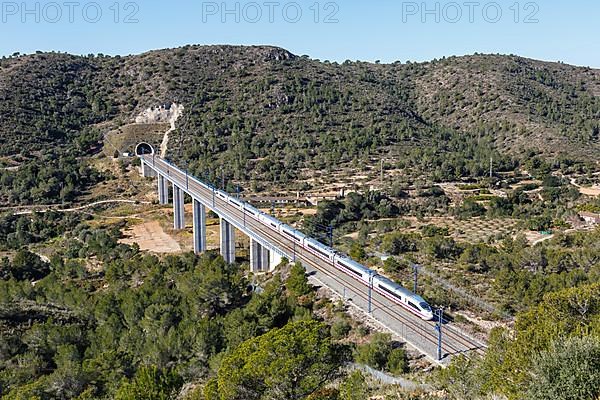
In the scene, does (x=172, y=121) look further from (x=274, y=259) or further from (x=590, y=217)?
(x=590, y=217)

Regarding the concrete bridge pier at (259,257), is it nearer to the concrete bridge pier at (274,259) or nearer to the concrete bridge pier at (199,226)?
the concrete bridge pier at (274,259)

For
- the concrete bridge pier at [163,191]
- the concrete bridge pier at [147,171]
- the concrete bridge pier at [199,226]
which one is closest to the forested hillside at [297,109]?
the concrete bridge pier at [147,171]

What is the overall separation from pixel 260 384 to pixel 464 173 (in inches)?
2711

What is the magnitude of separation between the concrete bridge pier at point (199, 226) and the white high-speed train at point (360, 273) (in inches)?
290

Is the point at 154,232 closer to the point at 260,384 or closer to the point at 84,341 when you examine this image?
the point at 84,341

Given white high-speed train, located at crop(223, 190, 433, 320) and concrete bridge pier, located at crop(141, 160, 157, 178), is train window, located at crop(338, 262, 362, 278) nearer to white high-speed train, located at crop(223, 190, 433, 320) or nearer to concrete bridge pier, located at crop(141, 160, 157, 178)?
white high-speed train, located at crop(223, 190, 433, 320)

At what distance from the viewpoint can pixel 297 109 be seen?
4112 inches

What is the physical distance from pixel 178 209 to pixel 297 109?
46.5 meters

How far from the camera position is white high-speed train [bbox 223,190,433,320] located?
89.4ft

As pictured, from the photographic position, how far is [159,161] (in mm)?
81688

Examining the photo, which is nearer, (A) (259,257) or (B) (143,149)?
(A) (259,257)

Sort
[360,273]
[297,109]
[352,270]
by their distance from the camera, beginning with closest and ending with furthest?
[360,273] < [352,270] < [297,109]

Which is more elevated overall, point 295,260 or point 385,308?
point 295,260

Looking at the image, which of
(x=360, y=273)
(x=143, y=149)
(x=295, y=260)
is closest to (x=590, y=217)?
(x=360, y=273)
